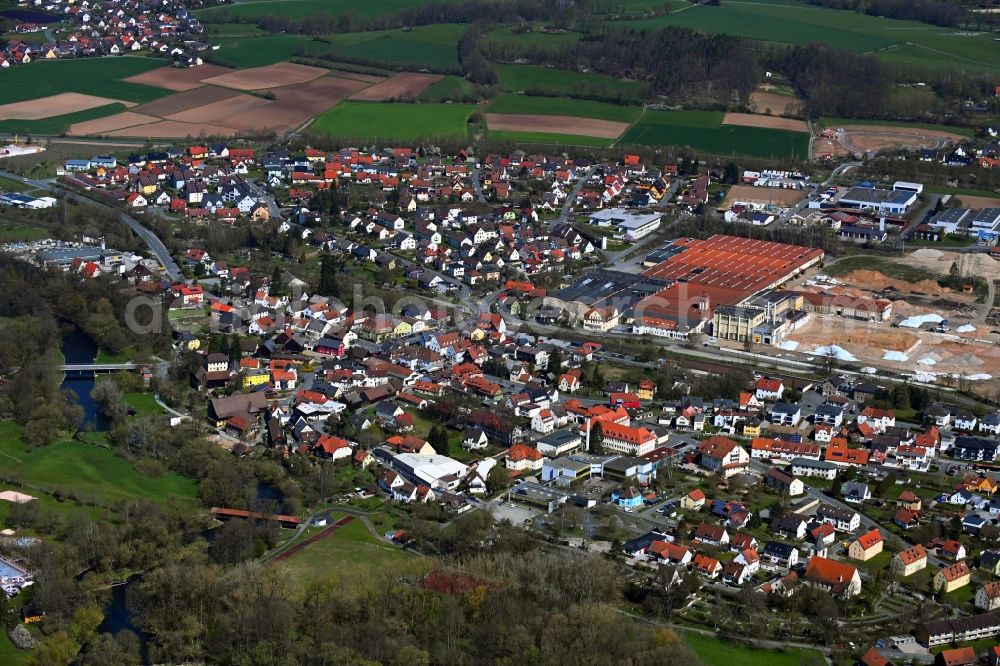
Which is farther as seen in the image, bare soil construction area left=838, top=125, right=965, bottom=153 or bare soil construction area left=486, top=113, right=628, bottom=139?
bare soil construction area left=486, top=113, right=628, bottom=139

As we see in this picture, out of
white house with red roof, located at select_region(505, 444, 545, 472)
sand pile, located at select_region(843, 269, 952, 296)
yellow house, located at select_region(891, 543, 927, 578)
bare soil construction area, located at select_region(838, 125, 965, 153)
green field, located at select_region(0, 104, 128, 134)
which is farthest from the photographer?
green field, located at select_region(0, 104, 128, 134)

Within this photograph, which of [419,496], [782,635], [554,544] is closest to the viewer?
[782,635]

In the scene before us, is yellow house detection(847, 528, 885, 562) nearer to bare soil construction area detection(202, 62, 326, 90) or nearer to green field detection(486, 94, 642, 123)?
green field detection(486, 94, 642, 123)

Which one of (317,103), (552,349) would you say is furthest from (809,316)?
(317,103)

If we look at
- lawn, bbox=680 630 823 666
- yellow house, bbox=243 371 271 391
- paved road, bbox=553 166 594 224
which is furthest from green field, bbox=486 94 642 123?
lawn, bbox=680 630 823 666

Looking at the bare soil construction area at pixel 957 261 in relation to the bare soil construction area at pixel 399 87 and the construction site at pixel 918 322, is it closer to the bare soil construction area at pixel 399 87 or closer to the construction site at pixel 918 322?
the construction site at pixel 918 322

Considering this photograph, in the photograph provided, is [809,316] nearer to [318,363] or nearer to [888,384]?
[888,384]

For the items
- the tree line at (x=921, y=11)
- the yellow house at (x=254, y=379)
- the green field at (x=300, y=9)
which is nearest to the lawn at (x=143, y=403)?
the yellow house at (x=254, y=379)
